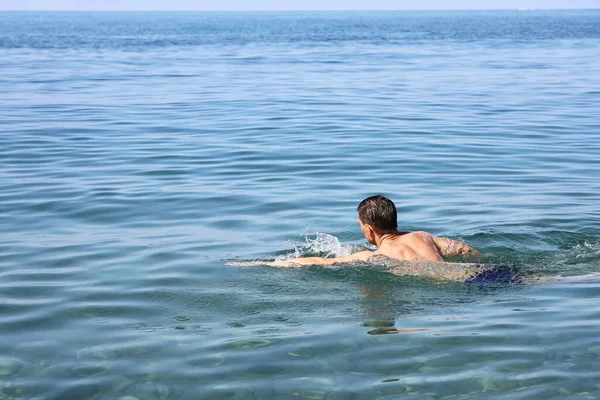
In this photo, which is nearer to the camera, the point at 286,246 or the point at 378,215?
the point at 378,215

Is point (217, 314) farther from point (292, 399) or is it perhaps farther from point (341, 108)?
point (341, 108)

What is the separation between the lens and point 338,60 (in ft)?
123

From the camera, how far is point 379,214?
756 centimetres

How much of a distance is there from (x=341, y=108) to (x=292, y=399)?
1564 centimetres

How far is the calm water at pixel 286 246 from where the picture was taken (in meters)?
5.67

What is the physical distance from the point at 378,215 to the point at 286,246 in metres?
1.70

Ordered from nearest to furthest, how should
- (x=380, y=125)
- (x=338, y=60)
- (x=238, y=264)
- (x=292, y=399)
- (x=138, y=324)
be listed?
(x=292, y=399) < (x=138, y=324) < (x=238, y=264) < (x=380, y=125) < (x=338, y=60)

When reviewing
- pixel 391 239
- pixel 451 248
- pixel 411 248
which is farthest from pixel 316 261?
pixel 451 248

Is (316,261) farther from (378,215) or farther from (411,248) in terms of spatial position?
(411,248)

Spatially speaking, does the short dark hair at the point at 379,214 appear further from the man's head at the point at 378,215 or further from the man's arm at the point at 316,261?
the man's arm at the point at 316,261

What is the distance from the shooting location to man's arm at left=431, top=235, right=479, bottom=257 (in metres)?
7.85

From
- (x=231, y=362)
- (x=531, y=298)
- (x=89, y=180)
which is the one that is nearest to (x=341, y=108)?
(x=89, y=180)

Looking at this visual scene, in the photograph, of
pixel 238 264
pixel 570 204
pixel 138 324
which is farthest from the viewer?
pixel 570 204

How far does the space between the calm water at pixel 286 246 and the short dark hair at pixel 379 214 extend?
16.2 inches
